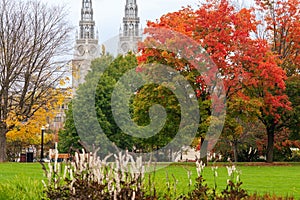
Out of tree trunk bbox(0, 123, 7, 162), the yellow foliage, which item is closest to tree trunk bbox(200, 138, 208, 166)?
the yellow foliage

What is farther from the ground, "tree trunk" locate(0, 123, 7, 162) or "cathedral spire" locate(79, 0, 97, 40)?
"cathedral spire" locate(79, 0, 97, 40)

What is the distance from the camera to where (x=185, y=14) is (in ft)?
106

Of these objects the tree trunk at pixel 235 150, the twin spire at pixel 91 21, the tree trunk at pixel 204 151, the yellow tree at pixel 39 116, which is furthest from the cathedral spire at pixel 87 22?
the tree trunk at pixel 204 151

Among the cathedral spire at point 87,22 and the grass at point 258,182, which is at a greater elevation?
the cathedral spire at point 87,22

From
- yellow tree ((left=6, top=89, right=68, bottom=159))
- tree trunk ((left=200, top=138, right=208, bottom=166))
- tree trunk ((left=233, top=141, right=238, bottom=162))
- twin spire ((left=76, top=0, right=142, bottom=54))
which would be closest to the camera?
tree trunk ((left=200, top=138, right=208, bottom=166))

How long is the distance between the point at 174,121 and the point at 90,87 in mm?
18034

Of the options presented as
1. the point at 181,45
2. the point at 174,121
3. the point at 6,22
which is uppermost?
the point at 6,22

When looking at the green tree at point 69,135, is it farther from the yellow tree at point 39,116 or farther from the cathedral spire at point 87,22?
the cathedral spire at point 87,22

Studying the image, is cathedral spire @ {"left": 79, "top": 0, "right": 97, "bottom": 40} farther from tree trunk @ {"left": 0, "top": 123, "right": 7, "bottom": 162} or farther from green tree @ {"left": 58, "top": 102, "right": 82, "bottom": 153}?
tree trunk @ {"left": 0, "top": 123, "right": 7, "bottom": 162}

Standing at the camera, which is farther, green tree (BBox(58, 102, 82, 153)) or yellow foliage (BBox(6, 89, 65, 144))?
green tree (BBox(58, 102, 82, 153))

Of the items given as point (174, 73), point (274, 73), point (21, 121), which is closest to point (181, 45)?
point (174, 73)

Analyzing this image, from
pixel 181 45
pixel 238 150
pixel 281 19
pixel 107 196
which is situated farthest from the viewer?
pixel 238 150

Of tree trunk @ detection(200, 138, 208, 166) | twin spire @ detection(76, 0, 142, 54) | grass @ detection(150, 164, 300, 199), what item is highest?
twin spire @ detection(76, 0, 142, 54)

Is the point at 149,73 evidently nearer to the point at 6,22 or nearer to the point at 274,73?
the point at 274,73
